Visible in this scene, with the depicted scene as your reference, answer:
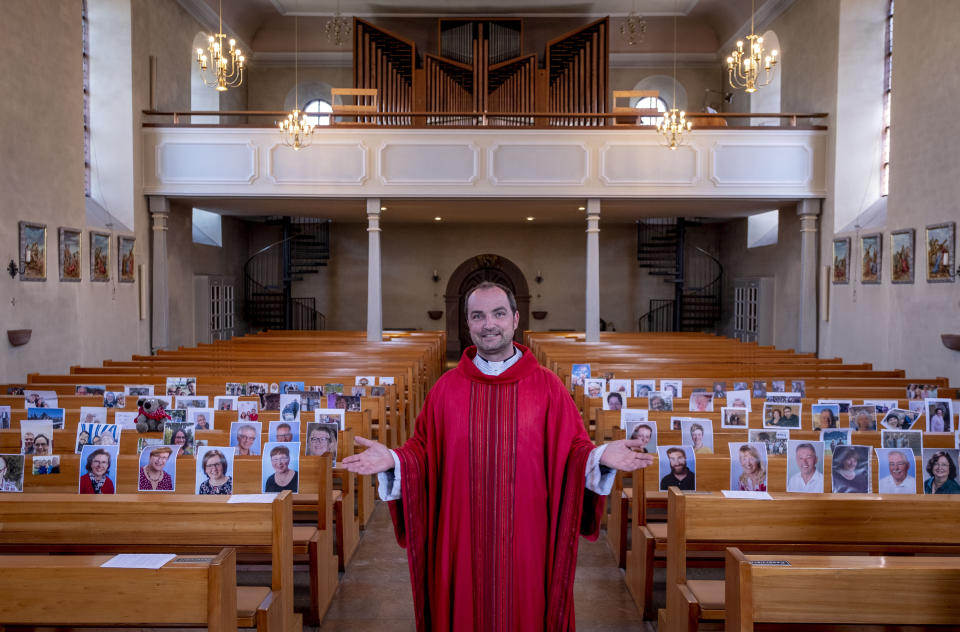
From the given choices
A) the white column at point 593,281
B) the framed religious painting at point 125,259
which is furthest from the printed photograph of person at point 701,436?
the framed religious painting at point 125,259

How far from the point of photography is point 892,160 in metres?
9.84

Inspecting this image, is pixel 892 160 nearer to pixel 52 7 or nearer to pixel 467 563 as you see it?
pixel 467 563

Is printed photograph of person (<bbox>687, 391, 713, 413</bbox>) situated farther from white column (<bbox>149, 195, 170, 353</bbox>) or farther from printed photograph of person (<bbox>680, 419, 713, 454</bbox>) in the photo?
white column (<bbox>149, 195, 170, 353</bbox>)

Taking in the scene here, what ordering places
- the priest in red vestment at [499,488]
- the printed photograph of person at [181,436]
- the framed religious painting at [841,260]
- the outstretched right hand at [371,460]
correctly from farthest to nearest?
the framed religious painting at [841,260] < the printed photograph of person at [181,436] < the priest in red vestment at [499,488] < the outstretched right hand at [371,460]

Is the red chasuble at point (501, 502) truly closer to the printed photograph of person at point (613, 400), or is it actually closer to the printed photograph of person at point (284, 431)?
the printed photograph of person at point (284, 431)

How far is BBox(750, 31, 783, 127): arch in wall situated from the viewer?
14547 mm

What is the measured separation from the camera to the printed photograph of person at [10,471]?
3.70 metres

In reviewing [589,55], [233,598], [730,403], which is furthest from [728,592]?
[589,55]

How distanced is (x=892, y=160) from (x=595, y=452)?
9.12 m

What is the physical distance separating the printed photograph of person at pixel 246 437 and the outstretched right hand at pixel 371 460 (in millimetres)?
2038

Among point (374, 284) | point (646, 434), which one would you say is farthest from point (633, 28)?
point (646, 434)

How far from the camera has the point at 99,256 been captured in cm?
1068

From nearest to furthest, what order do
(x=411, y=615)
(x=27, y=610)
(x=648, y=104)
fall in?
(x=27, y=610) → (x=411, y=615) → (x=648, y=104)

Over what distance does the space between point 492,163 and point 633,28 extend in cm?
540
